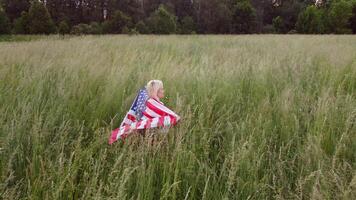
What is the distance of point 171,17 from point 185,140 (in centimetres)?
2480

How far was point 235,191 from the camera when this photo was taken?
166 cm

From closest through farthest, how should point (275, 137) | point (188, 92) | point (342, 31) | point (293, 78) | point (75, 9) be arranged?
point (275, 137) < point (188, 92) < point (293, 78) < point (342, 31) < point (75, 9)

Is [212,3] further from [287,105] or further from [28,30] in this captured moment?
[287,105]

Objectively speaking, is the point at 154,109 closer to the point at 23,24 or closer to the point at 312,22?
the point at 23,24

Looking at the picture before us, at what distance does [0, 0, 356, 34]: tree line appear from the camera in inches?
983

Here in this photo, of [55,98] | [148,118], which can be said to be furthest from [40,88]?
[148,118]

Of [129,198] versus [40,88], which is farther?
[40,88]

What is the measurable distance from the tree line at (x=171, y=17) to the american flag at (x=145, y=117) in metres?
22.7

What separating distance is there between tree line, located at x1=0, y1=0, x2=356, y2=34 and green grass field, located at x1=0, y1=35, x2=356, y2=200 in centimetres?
2177

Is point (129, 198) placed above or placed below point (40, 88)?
below

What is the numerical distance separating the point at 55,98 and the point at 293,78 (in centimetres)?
278

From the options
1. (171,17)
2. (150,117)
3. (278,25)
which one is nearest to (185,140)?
(150,117)

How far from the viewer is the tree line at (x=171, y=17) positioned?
81.9ft

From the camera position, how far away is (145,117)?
85.8 inches
